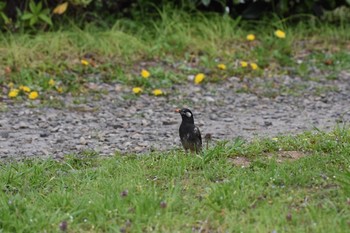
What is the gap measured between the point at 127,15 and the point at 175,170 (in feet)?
18.8

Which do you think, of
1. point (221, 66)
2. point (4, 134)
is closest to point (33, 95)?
point (4, 134)

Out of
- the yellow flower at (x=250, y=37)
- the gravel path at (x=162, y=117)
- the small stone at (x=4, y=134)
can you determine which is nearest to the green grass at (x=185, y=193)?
the gravel path at (x=162, y=117)

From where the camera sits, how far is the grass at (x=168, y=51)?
8.27 m

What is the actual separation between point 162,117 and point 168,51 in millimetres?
2096

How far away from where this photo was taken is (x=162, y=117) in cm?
717

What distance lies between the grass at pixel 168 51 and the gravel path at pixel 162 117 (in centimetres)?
29

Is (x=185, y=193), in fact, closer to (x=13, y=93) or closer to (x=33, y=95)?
(x=33, y=95)

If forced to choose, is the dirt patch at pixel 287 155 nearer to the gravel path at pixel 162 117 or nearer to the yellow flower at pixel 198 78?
the gravel path at pixel 162 117

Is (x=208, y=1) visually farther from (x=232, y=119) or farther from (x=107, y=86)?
(x=232, y=119)

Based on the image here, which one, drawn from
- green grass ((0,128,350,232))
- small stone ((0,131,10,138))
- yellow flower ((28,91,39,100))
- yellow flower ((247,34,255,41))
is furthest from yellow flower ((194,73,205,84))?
green grass ((0,128,350,232))

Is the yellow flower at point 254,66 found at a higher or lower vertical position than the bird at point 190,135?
lower

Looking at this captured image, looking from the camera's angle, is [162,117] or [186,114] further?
[162,117]

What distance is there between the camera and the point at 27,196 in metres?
4.38

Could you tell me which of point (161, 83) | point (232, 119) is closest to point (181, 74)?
point (161, 83)
